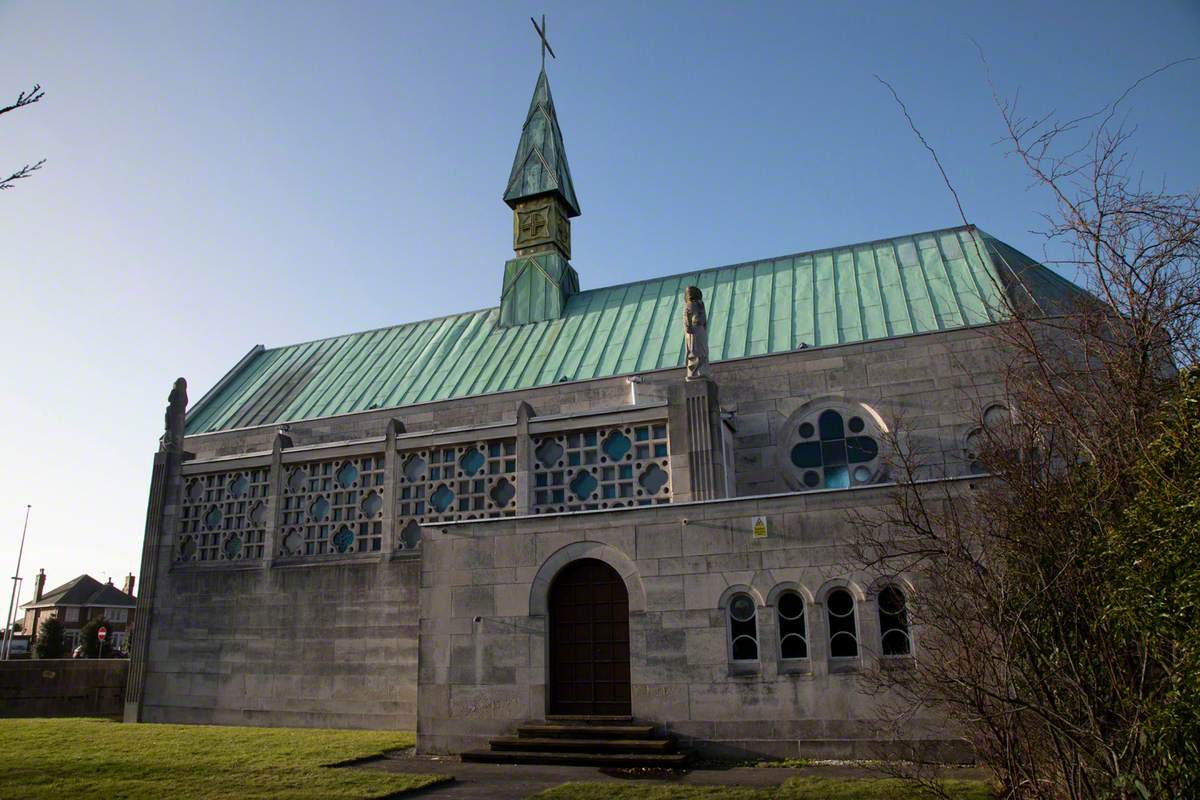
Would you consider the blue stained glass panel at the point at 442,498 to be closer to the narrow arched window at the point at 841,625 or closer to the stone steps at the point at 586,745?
the stone steps at the point at 586,745

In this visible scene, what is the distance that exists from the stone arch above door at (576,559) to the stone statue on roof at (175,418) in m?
16.9

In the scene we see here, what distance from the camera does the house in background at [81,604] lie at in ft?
244

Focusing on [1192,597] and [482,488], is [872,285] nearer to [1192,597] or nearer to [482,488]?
[482,488]

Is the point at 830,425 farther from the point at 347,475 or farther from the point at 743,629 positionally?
the point at 347,475

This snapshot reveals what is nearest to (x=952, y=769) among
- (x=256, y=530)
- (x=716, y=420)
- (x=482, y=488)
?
(x=716, y=420)

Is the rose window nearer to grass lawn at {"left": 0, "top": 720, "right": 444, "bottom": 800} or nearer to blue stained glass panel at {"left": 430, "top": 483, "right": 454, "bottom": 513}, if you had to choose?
blue stained glass panel at {"left": 430, "top": 483, "right": 454, "bottom": 513}

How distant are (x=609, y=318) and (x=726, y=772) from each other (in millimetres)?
16635

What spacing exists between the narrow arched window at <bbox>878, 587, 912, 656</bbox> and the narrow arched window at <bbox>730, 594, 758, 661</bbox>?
213cm

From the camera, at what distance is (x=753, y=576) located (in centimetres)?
1512

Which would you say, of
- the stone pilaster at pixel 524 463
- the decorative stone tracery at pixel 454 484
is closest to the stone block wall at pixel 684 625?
the stone pilaster at pixel 524 463

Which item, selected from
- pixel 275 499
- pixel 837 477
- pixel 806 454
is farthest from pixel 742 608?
pixel 275 499

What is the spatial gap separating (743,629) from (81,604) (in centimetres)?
7767

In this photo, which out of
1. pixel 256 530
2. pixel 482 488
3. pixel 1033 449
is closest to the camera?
pixel 1033 449

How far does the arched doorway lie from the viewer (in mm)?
15828
